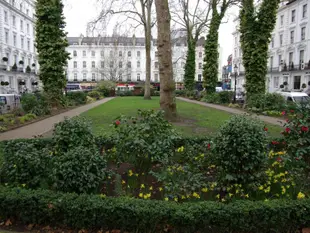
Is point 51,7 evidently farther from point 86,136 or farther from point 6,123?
point 86,136

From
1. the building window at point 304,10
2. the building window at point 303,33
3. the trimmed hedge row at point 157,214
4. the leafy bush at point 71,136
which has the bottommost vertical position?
the trimmed hedge row at point 157,214

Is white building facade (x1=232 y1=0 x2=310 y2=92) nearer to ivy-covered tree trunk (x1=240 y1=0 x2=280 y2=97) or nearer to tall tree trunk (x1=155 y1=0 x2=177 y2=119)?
ivy-covered tree trunk (x1=240 y1=0 x2=280 y2=97)

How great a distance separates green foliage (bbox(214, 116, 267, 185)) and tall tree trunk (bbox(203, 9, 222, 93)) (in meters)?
25.0

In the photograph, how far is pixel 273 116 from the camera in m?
15.0

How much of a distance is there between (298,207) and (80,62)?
82443mm

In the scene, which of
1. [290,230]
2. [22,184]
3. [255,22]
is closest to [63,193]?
[22,184]

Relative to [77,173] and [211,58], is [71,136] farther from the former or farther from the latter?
[211,58]

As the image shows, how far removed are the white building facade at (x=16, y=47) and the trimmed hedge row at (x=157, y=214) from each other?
4418cm

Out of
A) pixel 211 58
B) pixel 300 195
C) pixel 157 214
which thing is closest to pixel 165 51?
pixel 300 195

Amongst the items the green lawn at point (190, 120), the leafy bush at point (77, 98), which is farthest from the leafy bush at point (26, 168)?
the leafy bush at point (77, 98)

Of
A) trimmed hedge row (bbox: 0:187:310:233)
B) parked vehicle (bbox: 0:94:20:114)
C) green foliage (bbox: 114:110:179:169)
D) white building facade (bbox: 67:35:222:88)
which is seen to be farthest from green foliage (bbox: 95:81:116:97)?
trimmed hedge row (bbox: 0:187:310:233)

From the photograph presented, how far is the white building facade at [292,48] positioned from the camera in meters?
40.9

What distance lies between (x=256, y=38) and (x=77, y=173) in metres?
17.5

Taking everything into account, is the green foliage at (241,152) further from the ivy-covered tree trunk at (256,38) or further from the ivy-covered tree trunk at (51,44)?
the ivy-covered tree trunk at (51,44)
